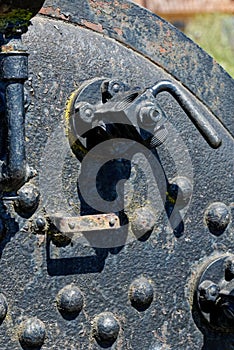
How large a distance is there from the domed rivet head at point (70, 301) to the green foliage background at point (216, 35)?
2.33 m

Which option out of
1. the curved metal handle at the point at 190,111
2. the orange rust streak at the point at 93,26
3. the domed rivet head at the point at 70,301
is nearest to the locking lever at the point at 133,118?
the curved metal handle at the point at 190,111

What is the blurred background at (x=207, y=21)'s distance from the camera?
141 inches

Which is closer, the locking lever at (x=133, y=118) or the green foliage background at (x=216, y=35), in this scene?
the locking lever at (x=133, y=118)

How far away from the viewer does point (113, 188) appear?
1.63 m

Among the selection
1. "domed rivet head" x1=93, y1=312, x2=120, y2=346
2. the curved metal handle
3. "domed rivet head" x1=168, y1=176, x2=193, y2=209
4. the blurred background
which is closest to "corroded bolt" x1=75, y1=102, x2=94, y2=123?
the curved metal handle

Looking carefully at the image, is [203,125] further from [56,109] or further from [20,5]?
[20,5]

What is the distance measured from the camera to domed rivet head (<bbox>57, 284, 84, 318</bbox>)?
1574 mm

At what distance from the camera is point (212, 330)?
1.72 meters

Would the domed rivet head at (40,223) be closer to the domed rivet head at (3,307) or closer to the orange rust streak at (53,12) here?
the domed rivet head at (3,307)

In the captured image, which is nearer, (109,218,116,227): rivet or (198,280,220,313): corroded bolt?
(109,218,116,227): rivet

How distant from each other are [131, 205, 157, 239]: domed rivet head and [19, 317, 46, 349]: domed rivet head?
0.23m

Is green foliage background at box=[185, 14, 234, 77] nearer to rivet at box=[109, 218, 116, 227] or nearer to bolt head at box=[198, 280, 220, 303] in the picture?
bolt head at box=[198, 280, 220, 303]

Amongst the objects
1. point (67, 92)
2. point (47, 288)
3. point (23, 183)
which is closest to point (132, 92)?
point (67, 92)

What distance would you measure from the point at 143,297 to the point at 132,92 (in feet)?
1.16
